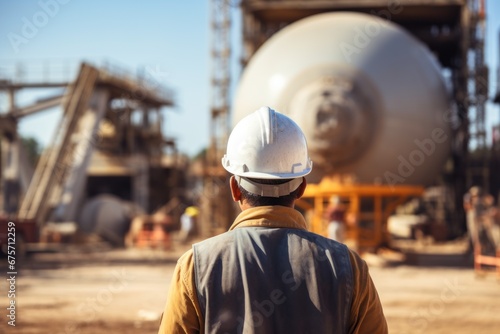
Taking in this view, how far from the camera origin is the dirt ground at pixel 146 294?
24.9 feet

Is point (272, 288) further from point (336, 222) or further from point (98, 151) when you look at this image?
point (98, 151)

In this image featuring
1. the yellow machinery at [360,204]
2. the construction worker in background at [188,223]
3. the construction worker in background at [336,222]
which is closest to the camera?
the construction worker in background at [336,222]

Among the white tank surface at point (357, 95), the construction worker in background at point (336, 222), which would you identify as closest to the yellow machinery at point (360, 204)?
the white tank surface at point (357, 95)

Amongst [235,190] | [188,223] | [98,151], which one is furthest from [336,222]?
[98,151]

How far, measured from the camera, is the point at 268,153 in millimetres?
2205

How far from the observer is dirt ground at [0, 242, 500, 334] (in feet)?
24.9

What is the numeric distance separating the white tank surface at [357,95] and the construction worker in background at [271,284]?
38.1 ft

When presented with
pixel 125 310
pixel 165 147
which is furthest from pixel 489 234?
pixel 165 147

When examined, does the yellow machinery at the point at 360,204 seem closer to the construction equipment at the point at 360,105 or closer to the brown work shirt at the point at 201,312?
the construction equipment at the point at 360,105

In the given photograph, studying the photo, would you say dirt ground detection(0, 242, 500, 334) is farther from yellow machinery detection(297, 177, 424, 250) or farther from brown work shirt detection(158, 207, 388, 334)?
brown work shirt detection(158, 207, 388, 334)

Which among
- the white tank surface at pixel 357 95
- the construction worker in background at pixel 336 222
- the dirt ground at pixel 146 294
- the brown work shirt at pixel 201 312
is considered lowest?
the dirt ground at pixel 146 294

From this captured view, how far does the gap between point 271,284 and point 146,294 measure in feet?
27.6

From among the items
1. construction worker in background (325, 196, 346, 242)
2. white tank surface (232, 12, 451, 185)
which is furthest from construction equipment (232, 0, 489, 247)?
construction worker in background (325, 196, 346, 242)

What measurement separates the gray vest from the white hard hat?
0.24m
